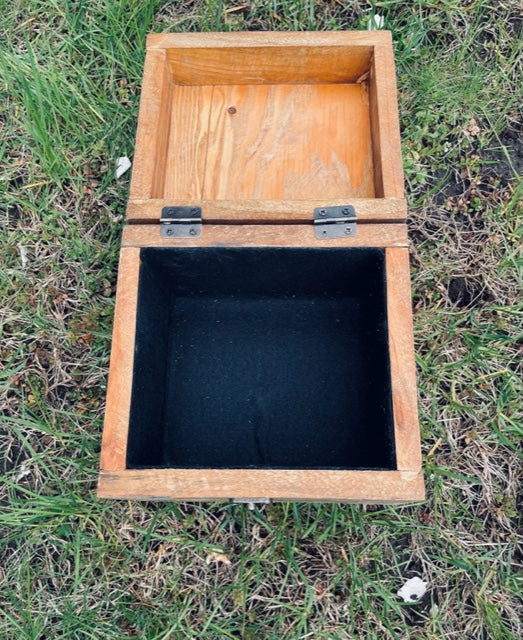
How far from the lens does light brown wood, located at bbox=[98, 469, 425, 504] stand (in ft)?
3.70

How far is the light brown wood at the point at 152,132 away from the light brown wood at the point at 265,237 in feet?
0.35

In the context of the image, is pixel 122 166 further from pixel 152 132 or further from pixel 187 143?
pixel 152 132

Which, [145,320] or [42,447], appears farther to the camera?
[42,447]

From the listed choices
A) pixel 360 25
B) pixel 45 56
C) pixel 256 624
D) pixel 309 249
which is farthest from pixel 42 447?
pixel 360 25

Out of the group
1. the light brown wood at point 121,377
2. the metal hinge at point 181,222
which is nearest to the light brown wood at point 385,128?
the metal hinge at point 181,222

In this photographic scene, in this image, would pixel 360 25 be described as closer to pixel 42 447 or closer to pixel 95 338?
pixel 95 338

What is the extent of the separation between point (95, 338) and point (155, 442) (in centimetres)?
50

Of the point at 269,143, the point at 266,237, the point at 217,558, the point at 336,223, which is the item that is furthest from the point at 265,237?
the point at 217,558

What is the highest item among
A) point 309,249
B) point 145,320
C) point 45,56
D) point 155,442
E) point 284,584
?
point 45,56

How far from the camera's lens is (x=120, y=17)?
1.97 metres

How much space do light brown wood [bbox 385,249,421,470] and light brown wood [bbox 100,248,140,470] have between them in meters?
0.57

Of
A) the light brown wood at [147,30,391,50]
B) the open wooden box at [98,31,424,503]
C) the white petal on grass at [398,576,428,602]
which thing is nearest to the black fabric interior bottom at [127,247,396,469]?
the open wooden box at [98,31,424,503]

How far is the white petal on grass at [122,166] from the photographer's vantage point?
6.23 ft

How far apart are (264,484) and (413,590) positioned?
77 centimetres
